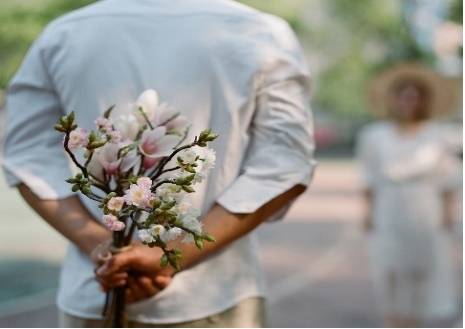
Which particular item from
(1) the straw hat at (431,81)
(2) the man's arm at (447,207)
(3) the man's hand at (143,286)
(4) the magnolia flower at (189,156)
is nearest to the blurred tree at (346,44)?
(1) the straw hat at (431,81)

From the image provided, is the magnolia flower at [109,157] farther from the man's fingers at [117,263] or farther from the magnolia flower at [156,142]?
the man's fingers at [117,263]

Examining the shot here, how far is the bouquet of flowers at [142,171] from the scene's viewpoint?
5.49 ft

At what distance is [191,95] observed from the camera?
2078mm

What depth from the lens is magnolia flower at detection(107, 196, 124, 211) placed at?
166cm

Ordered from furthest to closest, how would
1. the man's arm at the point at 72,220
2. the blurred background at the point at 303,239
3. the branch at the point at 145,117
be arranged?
the blurred background at the point at 303,239 → the man's arm at the point at 72,220 → the branch at the point at 145,117

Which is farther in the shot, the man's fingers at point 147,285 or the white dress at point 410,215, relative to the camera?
the white dress at point 410,215

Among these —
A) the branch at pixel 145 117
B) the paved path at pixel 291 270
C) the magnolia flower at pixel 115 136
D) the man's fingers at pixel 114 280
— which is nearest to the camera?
the magnolia flower at pixel 115 136

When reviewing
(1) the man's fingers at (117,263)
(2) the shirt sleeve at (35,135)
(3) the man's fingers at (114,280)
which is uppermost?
(2) the shirt sleeve at (35,135)

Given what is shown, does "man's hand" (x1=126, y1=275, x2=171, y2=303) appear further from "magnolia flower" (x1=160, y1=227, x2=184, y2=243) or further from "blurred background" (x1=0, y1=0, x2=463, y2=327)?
"blurred background" (x1=0, y1=0, x2=463, y2=327)

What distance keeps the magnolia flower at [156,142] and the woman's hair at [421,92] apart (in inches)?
177

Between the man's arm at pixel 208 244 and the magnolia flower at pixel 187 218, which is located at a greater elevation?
the magnolia flower at pixel 187 218

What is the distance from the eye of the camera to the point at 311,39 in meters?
29.5

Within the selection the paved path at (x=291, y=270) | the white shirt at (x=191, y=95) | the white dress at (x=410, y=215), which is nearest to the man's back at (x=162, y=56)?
the white shirt at (x=191, y=95)

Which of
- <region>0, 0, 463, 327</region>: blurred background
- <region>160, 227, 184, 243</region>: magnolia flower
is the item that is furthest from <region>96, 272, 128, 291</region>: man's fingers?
<region>0, 0, 463, 327</region>: blurred background
